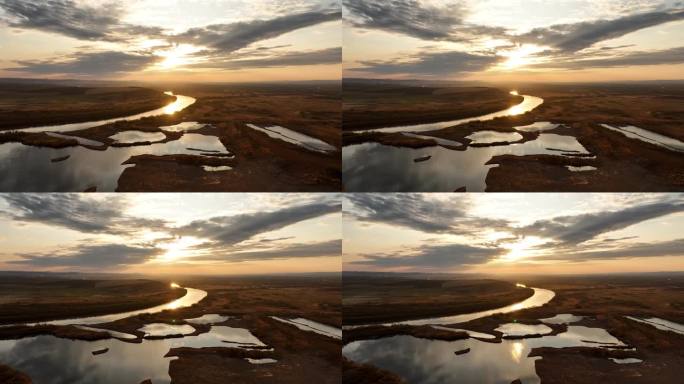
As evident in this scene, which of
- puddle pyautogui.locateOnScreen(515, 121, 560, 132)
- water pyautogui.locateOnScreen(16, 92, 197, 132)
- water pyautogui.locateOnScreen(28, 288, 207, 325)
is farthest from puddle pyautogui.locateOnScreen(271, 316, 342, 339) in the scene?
puddle pyautogui.locateOnScreen(515, 121, 560, 132)

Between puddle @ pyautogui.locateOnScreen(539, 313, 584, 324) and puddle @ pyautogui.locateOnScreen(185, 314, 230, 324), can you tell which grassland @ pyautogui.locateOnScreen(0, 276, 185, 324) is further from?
puddle @ pyautogui.locateOnScreen(539, 313, 584, 324)

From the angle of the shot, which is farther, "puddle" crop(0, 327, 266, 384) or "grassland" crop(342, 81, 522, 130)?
"grassland" crop(342, 81, 522, 130)

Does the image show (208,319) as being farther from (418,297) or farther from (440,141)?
(440,141)

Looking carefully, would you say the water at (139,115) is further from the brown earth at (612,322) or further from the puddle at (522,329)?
the puddle at (522,329)

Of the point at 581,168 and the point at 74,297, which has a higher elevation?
the point at 581,168

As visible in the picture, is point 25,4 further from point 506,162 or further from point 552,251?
point 552,251

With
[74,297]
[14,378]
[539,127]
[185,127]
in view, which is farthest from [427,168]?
[14,378]
